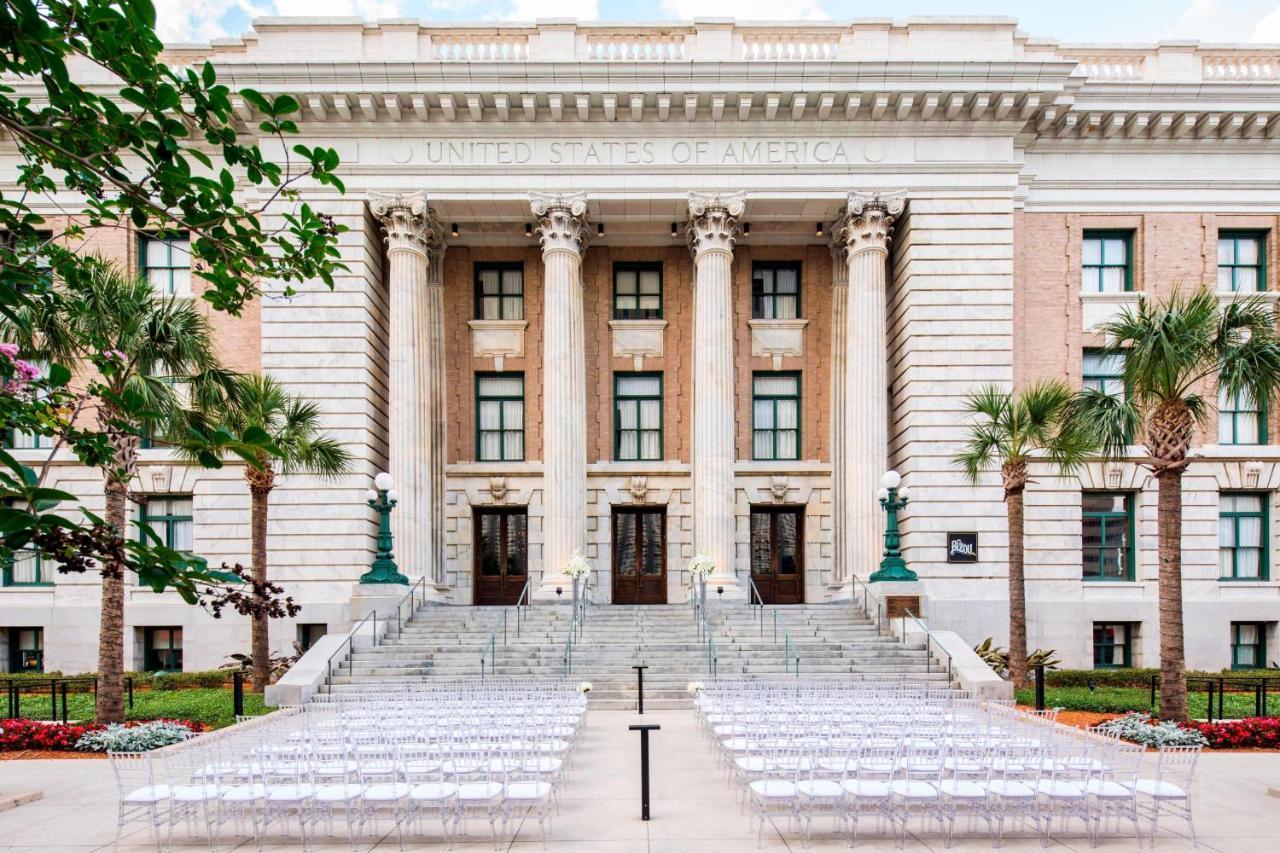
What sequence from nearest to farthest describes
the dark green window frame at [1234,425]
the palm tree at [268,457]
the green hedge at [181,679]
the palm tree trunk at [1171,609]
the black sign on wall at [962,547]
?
the palm tree trunk at [1171,609]
the palm tree at [268,457]
the green hedge at [181,679]
the black sign on wall at [962,547]
the dark green window frame at [1234,425]

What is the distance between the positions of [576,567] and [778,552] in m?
8.30

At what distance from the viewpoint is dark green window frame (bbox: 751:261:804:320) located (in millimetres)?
30469

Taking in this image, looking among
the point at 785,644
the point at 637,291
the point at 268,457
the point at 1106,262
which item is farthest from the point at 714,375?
the point at 1106,262

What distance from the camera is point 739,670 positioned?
20.2 metres

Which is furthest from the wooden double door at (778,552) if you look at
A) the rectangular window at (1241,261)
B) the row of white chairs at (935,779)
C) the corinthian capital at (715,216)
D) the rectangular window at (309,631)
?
the row of white chairs at (935,779)

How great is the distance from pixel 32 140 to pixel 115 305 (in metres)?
14.4

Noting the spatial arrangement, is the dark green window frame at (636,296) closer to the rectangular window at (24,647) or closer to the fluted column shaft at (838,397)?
the fluted column shaft at (838,397)

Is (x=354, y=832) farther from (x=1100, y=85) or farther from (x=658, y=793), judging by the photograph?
(x=1100, y=85)

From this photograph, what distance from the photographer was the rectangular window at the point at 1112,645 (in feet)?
86.7

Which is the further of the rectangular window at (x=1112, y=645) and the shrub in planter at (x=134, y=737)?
the rectangular window at (x=1112, y=645)

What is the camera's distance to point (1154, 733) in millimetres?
14445

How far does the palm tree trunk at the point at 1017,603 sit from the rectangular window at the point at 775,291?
1150cm

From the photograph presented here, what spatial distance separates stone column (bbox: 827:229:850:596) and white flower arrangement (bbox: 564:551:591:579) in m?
8.46

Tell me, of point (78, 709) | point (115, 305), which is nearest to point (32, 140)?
point (115, 305)
